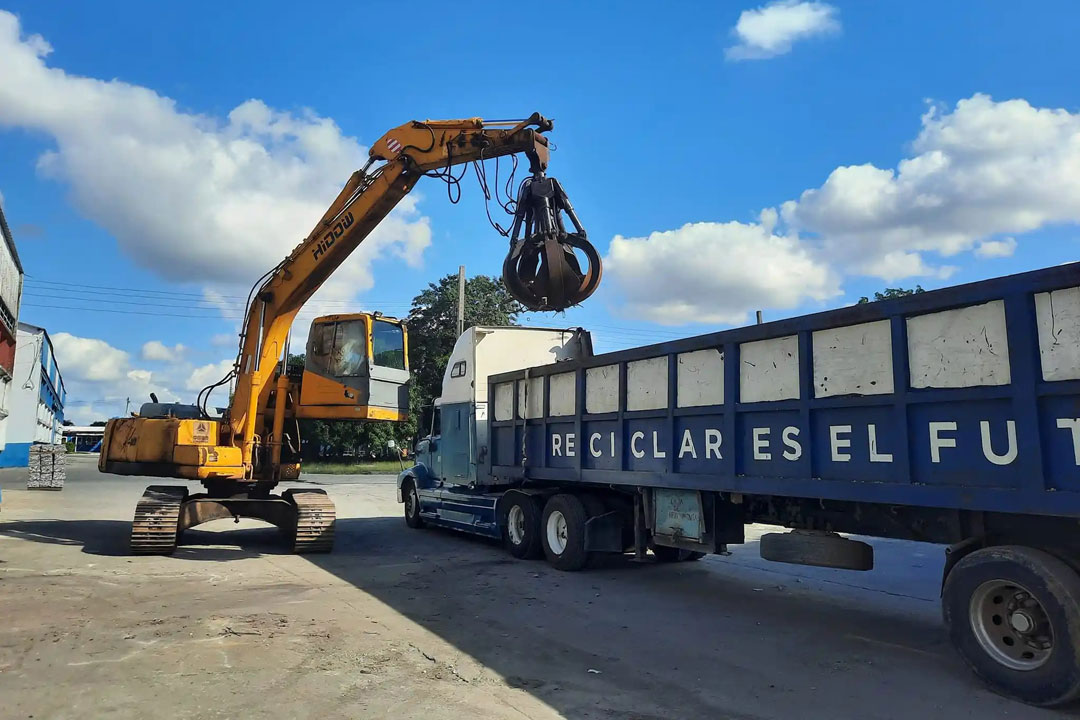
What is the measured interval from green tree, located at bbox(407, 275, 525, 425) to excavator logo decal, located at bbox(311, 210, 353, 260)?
34201mm

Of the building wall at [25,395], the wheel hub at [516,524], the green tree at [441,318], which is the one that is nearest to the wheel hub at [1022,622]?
the wheel hub at [516,524]

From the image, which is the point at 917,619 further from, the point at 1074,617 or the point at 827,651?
the point at 1074,617

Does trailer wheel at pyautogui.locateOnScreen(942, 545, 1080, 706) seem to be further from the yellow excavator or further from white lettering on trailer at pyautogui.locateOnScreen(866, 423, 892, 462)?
the yellow excavator

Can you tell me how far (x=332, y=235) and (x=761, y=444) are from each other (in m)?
7.91

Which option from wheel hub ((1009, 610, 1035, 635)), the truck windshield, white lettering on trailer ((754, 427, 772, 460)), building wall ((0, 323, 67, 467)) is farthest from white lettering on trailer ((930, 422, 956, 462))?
building wall ((0, 323, 67, 467))

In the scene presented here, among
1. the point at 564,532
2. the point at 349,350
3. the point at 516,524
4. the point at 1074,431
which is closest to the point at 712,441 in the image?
the point at 1074,431

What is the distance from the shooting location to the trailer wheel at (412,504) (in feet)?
48.2

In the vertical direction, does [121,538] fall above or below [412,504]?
below

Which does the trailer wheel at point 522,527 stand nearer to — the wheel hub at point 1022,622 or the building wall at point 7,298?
the wheel hub at point 1022,622

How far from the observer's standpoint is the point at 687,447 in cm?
772

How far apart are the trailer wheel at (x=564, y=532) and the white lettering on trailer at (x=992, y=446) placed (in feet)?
17.6

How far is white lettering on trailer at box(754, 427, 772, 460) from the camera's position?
675 cm

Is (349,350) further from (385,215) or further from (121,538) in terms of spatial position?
(121,538)

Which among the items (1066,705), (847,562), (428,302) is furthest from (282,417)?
(428,302)
